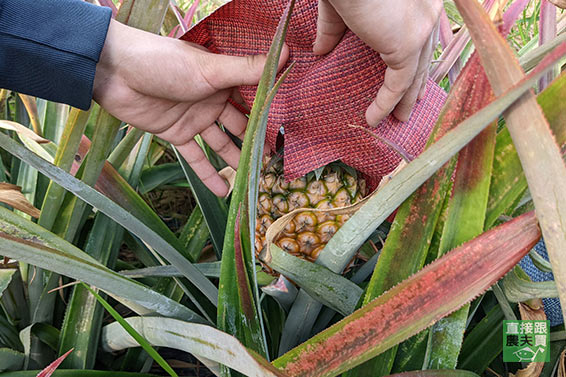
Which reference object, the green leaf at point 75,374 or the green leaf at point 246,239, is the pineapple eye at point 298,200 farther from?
the green leaf at point 75,374

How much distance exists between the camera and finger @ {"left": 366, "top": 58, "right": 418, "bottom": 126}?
513 millimetres

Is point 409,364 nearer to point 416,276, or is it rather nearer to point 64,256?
point 416,276

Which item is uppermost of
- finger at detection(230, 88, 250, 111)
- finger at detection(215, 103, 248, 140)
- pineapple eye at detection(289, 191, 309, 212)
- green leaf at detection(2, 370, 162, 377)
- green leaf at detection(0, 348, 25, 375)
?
finger at detection(230, 88, 250, 111)

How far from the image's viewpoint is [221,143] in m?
0.81

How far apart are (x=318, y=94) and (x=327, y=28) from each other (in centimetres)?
8

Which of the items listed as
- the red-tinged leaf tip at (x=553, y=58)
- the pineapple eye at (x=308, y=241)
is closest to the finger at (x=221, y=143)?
the pineapple eye at (x=308, y=241)

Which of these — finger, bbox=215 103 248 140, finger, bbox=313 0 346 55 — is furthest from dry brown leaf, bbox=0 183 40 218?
finger, bbox=313 0 346 55

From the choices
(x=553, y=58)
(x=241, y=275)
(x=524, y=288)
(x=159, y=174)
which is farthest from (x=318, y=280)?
(x=159, y=174)

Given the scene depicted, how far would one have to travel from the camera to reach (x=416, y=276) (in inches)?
14.0

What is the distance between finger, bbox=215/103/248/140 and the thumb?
10cm

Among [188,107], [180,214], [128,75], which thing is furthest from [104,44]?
[180,214]

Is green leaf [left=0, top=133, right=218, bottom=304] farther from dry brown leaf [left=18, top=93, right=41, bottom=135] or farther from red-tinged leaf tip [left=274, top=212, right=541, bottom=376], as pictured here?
dry brown leaf [left=18, top=93, right=41, bottom=135]

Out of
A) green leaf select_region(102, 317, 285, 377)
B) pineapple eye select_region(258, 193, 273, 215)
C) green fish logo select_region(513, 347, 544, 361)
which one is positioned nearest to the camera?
green leaf select_region(102, 317, 285, 377)

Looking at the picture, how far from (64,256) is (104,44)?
378mm
